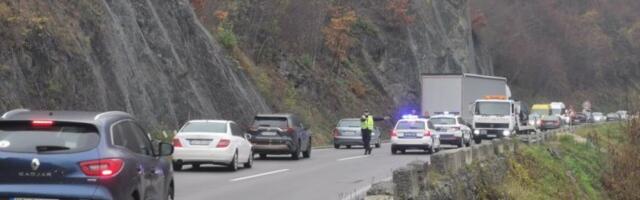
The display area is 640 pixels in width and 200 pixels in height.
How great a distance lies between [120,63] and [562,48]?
9059cm

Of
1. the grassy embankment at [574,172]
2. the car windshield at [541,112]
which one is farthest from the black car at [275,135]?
the car windshield at [541,112]

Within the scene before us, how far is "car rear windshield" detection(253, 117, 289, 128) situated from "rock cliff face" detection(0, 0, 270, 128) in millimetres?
3743

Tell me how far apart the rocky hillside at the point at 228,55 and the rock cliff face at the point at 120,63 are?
46 mm

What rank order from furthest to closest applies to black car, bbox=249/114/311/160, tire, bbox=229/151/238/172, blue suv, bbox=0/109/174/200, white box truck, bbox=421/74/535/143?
white box truck, bbox=421/74/535/143 < black car, bbox=249/114/311/160 < tire, bbox=229/151/238/172 < blue suv, bbox=0/109/174/200

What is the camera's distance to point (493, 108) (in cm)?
4634

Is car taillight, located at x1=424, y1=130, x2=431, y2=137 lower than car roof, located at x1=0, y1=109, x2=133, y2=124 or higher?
lower

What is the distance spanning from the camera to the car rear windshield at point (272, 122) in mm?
29719

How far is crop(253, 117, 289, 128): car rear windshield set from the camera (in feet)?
97.5

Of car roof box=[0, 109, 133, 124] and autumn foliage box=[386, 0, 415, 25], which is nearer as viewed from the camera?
car roof box=[0, 109, 133, 124]

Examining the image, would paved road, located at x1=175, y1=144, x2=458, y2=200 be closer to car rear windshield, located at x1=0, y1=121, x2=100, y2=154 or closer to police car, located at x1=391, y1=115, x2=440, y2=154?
police car, located at x1=391, y1=115, x2=440, y2=154

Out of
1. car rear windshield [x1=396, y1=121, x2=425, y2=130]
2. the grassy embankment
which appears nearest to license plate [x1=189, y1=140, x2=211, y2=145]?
the grassy embankment

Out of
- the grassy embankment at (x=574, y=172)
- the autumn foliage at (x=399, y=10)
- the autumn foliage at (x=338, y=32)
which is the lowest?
the grassy embankment at (x=574, y=172)

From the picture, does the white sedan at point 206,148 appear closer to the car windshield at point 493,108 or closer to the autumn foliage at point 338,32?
the car windshield at point 493,108

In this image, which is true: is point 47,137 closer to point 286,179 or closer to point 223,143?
point 286,179
